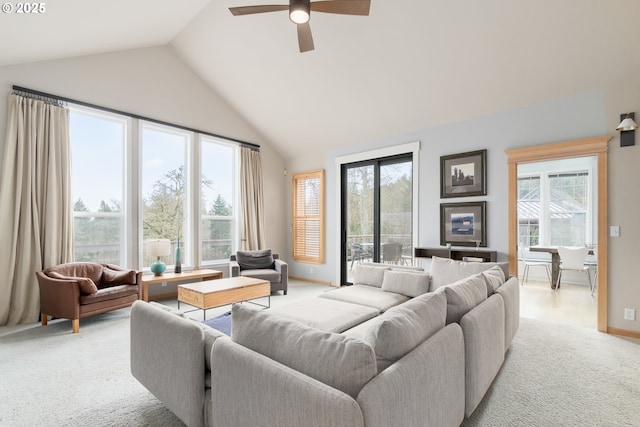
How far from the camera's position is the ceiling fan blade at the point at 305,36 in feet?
8.67

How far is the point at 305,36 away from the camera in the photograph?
108 inches

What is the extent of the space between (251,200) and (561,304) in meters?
5.55

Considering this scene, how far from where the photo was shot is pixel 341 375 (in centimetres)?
114

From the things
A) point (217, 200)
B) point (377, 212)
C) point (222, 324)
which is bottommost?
point (222, 324)

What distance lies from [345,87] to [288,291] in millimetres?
3583

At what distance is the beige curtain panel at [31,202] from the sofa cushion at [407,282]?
412cm

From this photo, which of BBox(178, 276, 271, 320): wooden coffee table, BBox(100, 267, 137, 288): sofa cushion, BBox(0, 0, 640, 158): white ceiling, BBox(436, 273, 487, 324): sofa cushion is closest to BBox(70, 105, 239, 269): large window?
BBox(100, 267, 137, 288): sofa cushion

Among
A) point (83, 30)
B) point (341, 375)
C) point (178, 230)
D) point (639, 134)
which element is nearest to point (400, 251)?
point (639, 134)

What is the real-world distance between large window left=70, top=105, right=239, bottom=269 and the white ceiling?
1.12 m

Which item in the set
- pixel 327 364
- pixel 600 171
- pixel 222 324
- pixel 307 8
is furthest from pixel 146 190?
pixel 600 171

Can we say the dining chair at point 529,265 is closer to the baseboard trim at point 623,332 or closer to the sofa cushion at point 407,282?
the baseboard trim at point 623,332

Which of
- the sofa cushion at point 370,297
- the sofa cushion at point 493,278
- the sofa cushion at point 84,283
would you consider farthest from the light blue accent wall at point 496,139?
the sofa cushion at point 84,283

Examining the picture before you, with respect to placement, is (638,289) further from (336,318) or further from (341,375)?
(341,375)

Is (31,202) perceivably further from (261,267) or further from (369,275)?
(369,275)
